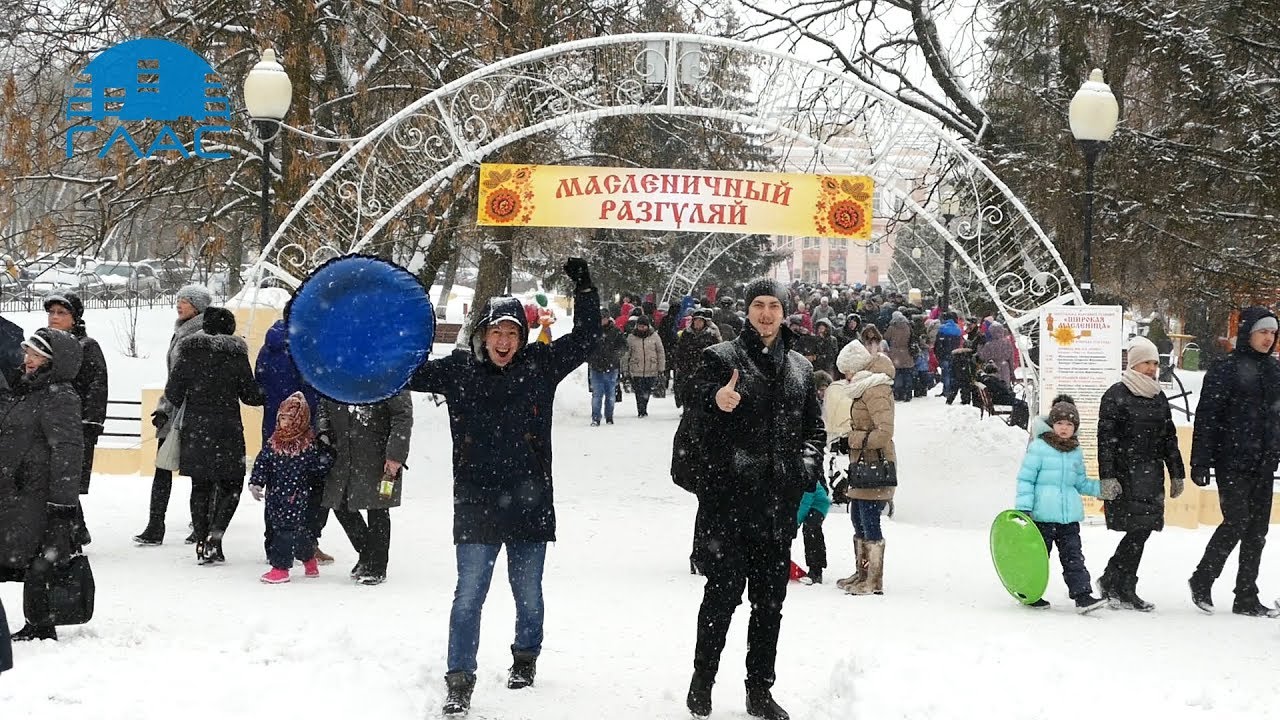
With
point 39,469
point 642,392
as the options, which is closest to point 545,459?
point 39,469

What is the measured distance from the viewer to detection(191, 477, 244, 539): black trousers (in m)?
9.12

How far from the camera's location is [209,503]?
9273 millimetres

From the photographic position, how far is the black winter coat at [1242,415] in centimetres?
830

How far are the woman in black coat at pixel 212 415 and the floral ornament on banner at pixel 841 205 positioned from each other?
5600 millimetres

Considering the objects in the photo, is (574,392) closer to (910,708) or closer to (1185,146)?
(1185,146)

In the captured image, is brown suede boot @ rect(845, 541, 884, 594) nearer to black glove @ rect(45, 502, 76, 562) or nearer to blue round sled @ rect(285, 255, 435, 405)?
blue round sled @ rect(285, 255, 435, 405)

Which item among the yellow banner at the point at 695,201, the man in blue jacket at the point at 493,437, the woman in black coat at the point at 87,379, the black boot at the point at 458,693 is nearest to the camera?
the black boot at the point at 458,693

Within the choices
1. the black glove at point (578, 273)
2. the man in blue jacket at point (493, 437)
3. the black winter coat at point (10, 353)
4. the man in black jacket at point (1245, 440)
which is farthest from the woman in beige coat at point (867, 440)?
the black winter coat at point (10, 353)

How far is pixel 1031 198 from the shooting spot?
1712 cm

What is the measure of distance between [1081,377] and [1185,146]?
489cm

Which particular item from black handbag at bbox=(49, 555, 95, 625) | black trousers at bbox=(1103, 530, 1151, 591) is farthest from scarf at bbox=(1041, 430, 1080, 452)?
black handbag at bbox=(49, 555, 95, 625)

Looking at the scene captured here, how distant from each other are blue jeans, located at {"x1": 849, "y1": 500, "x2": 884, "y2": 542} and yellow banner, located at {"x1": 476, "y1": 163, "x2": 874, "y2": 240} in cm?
414

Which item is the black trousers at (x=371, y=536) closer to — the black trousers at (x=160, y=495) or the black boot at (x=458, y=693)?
the black trousers at (x=160, y=495)

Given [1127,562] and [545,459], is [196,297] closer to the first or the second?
[545,459]
